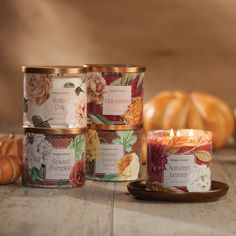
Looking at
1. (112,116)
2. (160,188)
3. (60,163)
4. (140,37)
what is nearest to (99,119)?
(112,116)

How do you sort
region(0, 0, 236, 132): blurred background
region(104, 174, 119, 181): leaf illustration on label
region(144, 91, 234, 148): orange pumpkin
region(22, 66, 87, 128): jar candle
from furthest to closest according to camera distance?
1. region(0, 0, 236, 132): blurred background
2. region(144, 91, 234, 148): orange pumpkin
3. region(104, 174, 119, 181): leaf illustration on label
4. region(22, 66, 87, 128): jar candle

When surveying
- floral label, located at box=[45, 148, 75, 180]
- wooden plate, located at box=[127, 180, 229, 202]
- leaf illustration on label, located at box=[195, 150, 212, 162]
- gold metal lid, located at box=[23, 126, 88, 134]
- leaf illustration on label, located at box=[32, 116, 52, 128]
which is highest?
leaf illustration on label, located at box=[32, 116, 52, 128]

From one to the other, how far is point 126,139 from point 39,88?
19 centimetres

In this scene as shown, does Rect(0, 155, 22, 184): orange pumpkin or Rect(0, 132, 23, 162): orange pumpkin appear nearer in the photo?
Rect(0, 155, 22, 184): orange pumpkin

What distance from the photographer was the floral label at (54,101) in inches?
54.1

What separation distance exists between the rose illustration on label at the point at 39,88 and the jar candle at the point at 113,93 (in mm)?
105

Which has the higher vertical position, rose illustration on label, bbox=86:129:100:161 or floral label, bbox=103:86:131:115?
floral label, bbox=103:86:131:115

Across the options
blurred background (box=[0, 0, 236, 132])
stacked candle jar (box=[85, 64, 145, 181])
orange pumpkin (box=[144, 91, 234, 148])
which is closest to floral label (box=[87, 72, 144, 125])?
stacked candle jar (box=[85, 64, 145, 181])

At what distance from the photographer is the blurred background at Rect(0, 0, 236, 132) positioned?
2.28m

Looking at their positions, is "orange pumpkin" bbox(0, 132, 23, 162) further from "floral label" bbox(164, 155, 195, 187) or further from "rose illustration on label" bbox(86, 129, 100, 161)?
"floral label" bbox(164, 155, 195, 187)

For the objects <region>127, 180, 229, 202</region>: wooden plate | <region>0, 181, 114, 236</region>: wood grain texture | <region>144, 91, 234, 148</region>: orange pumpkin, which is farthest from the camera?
<region>144, 91, 234, 148</region>: orange pumpkin

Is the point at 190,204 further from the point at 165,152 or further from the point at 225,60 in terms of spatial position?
the point at 225,60

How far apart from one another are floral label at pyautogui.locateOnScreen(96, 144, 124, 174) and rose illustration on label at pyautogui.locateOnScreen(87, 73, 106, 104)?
80mm

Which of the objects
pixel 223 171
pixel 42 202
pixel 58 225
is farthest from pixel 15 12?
pixel 58 225
